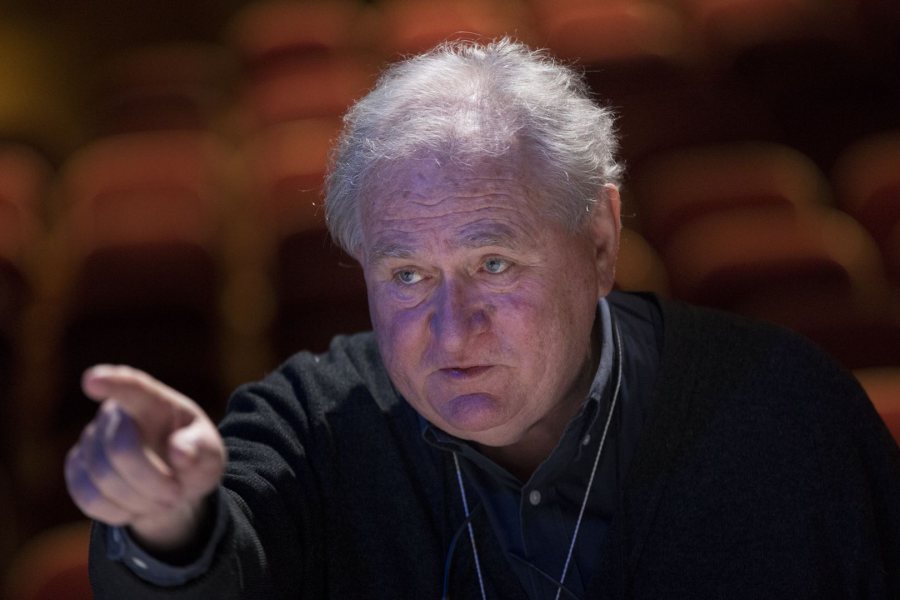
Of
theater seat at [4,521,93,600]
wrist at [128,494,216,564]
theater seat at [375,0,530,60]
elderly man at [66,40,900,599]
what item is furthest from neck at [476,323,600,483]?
theater seat at [375,0,530,60]

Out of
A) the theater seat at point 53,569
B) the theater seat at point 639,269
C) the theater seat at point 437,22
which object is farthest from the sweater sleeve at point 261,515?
the theater seat at point 437,22

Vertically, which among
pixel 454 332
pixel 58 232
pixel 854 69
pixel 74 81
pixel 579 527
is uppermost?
pixel 74 81

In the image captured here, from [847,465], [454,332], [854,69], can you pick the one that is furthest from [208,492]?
[854,69]

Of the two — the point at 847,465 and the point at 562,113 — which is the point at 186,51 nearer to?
the point at 562,113

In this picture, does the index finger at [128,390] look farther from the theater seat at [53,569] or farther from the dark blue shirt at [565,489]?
the theater seat at [53,569]

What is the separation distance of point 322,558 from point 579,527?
0.22 m

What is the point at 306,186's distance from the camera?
212 cm

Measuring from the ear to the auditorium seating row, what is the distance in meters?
0.34

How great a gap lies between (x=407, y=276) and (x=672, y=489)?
0.94 ft

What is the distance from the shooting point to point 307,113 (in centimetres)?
246

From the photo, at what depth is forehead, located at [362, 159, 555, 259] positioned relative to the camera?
3.00 ft

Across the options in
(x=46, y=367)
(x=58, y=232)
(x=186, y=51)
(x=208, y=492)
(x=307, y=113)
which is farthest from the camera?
(x=186, y=51)

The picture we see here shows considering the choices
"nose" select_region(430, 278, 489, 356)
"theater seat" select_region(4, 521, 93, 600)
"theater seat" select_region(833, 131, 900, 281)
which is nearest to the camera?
"nose" select_region(430, 278, 489, 356)

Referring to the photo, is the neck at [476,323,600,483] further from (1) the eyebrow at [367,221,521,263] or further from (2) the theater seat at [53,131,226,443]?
(2) the theater seat at [53,131,226,443]
